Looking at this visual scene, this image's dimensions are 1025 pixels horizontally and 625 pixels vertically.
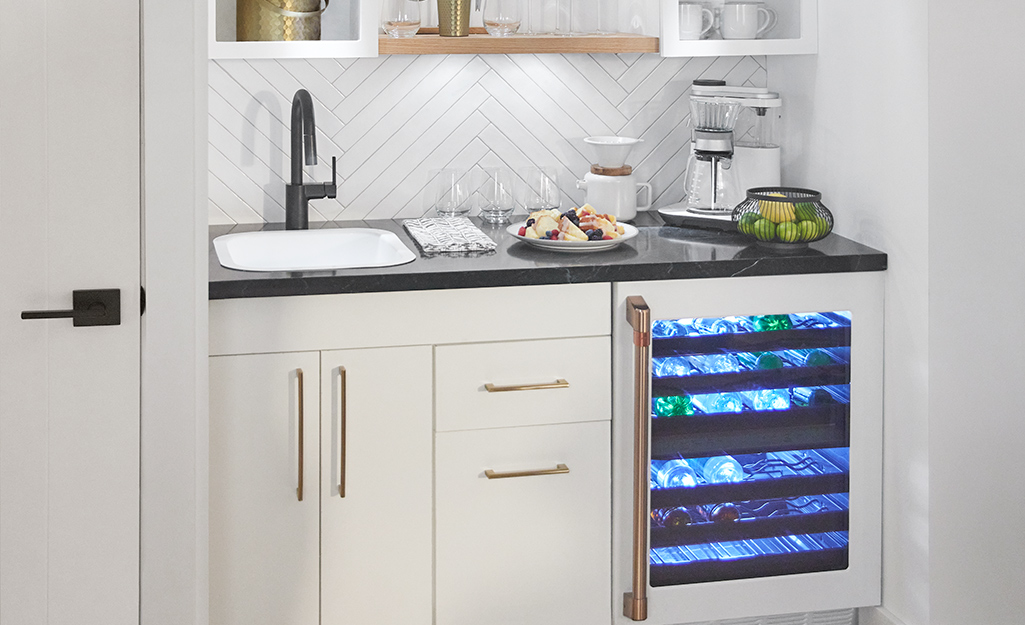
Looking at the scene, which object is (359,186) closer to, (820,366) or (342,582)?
(342,582)

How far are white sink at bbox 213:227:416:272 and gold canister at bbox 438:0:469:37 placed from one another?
0.52m

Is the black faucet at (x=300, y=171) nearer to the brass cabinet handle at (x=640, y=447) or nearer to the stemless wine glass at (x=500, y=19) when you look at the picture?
the stemless wine glass at (x=500, y=19)

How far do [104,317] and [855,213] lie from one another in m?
1.72

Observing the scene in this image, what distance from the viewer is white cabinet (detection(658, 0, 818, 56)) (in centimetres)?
275

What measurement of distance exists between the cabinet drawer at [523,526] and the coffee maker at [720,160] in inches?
26.8

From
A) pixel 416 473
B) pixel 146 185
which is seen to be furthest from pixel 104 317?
pixel 416 473

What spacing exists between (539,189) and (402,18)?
0.60m

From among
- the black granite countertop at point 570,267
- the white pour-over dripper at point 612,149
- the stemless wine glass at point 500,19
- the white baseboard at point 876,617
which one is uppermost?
the stemless wine glass at point 500,19

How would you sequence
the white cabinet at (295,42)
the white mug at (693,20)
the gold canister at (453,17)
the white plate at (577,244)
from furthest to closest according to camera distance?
the white mug at (693,20) < the gold canister at (453,17) < the white cabinet at (295,42) < the white plate at (577,244)

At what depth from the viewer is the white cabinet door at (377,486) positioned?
2.31m

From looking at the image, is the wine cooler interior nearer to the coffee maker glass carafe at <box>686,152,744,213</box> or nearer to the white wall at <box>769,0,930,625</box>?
the white wall at <box>769,0,930,625</box>

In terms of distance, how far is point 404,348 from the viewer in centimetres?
232

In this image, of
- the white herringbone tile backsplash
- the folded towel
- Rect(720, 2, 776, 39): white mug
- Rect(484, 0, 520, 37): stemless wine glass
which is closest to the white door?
the folded towel

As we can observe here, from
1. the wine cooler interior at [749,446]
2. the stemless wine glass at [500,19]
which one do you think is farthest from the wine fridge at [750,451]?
the stemless wine glass at [500,19]
